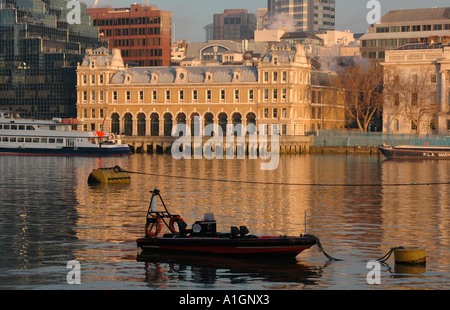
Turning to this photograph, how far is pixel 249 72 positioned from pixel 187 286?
132m

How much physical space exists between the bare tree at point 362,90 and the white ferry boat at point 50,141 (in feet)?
137

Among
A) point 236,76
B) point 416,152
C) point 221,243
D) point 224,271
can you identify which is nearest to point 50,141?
point 236,76

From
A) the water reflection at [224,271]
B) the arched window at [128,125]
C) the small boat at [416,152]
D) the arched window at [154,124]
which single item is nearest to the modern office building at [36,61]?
the arched window at [128,125]

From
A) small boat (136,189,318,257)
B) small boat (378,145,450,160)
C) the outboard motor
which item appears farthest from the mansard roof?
small boat (136,189,318,257)

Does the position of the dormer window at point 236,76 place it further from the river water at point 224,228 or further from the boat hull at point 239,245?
the boat hull at point 239,245

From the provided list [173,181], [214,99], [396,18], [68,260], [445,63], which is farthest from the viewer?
[396,18]

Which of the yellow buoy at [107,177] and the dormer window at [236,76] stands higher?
the dormer window at [236,76]

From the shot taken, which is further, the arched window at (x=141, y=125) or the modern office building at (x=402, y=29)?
the modern office building at (x=402, y=29)

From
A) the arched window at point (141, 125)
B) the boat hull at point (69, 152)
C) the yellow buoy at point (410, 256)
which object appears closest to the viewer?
the yellow buoy at point (410, 256)

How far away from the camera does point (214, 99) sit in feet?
545

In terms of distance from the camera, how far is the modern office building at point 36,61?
18225 cm
